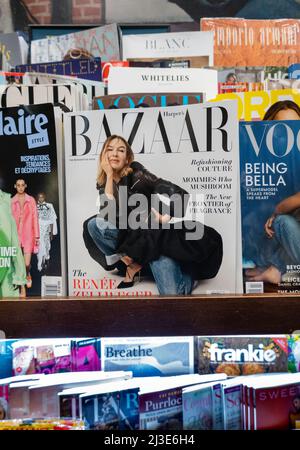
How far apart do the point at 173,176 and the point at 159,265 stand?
14cm

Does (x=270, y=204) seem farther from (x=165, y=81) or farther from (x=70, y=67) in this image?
Answer: (x=70, y=67)

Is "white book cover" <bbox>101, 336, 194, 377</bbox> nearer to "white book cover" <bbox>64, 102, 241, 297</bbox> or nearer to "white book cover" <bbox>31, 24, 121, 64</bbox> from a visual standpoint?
"white book cover" <bbox>64, 102, 241, 297</bbox>

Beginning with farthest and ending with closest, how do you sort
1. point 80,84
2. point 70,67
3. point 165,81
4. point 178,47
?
point 178,47, point 70,67, point 165,81, point 80,84

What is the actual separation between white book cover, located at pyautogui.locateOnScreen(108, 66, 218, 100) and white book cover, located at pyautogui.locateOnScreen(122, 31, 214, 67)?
792 millimetres

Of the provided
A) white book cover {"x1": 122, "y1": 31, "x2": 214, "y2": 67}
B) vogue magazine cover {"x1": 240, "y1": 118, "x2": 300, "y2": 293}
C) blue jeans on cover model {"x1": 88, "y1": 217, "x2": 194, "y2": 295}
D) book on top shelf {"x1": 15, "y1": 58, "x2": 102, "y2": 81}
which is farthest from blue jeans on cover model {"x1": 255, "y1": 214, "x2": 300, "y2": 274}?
white book cover {"x1": 122, "y1": 31, "x2": 214, "y2": 67}

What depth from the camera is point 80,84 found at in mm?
963

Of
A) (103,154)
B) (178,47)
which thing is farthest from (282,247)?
(178,47)

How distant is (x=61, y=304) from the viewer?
83cm

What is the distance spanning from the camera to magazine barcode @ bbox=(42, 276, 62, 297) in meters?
0.87

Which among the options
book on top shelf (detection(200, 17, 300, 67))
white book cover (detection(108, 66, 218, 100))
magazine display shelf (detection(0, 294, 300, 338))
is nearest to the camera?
magazine display shelf (detection(0, 294, 300, 338))

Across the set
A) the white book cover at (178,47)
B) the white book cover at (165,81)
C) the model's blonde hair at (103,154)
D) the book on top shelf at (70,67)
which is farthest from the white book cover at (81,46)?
the model's blonde hair at (103,154)

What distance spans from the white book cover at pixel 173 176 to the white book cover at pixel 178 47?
1.08 metres
